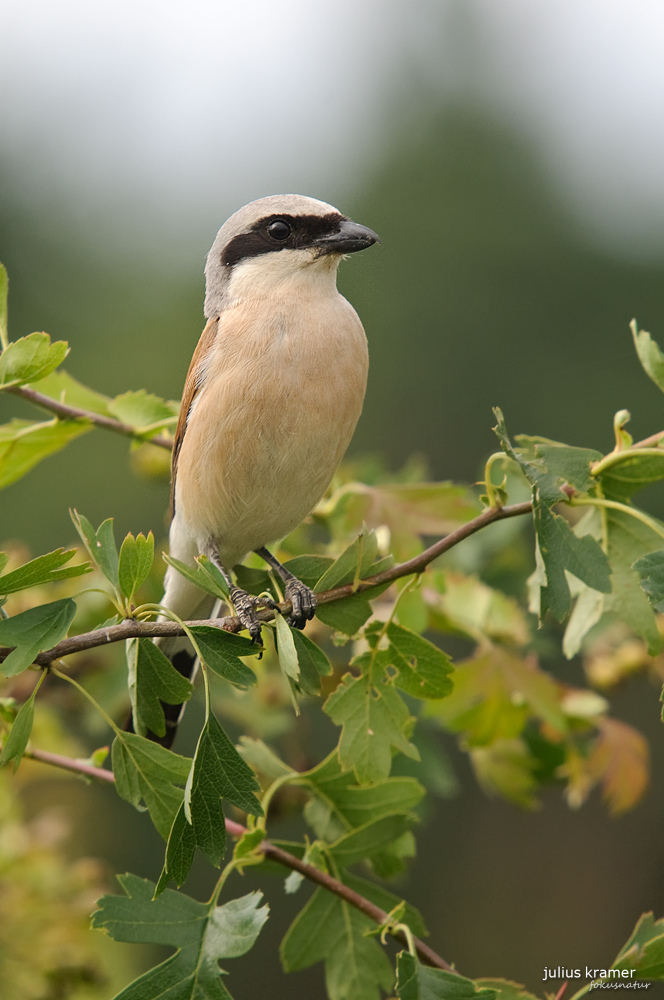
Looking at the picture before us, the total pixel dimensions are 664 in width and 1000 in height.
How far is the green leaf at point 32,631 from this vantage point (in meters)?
1.22

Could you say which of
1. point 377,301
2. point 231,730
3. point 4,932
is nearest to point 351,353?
point 4,932

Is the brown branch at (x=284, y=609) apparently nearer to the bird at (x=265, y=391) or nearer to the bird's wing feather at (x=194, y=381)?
the bird at (x=265, y=391)

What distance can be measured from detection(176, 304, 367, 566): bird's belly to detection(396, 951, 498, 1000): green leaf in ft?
3.50

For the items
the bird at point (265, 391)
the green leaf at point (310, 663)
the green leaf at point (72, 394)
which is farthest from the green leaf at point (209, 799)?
the green leaf at point (72, 394)

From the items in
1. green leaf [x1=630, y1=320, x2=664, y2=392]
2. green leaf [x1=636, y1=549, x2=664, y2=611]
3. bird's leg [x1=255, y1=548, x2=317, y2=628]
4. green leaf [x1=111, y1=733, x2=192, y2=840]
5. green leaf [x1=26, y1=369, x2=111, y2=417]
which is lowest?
green leaf [x1=111, y1=733, x2=192, y2=840]

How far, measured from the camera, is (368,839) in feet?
5.14

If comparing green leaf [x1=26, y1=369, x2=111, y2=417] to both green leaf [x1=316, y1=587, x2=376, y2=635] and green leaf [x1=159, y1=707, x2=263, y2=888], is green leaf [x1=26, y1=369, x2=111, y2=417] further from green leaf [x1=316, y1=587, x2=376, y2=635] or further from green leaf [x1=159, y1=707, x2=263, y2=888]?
green leaf [x1=159, y1=707, x2=263, y2=888]

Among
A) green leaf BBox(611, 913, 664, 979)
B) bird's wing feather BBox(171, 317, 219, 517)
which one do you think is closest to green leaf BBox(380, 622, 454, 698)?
green leaf BBox(611, 913, 664, 979)

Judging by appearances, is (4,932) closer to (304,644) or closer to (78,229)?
(304,644)

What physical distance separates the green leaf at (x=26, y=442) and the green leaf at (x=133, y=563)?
0.61 meters

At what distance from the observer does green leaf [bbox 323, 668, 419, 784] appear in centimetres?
150

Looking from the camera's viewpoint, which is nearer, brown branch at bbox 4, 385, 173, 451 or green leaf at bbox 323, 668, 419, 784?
Result: green leaf at bbox 323, 668, 419, 784

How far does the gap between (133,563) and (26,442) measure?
0.68m

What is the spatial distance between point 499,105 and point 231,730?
12.0 m
